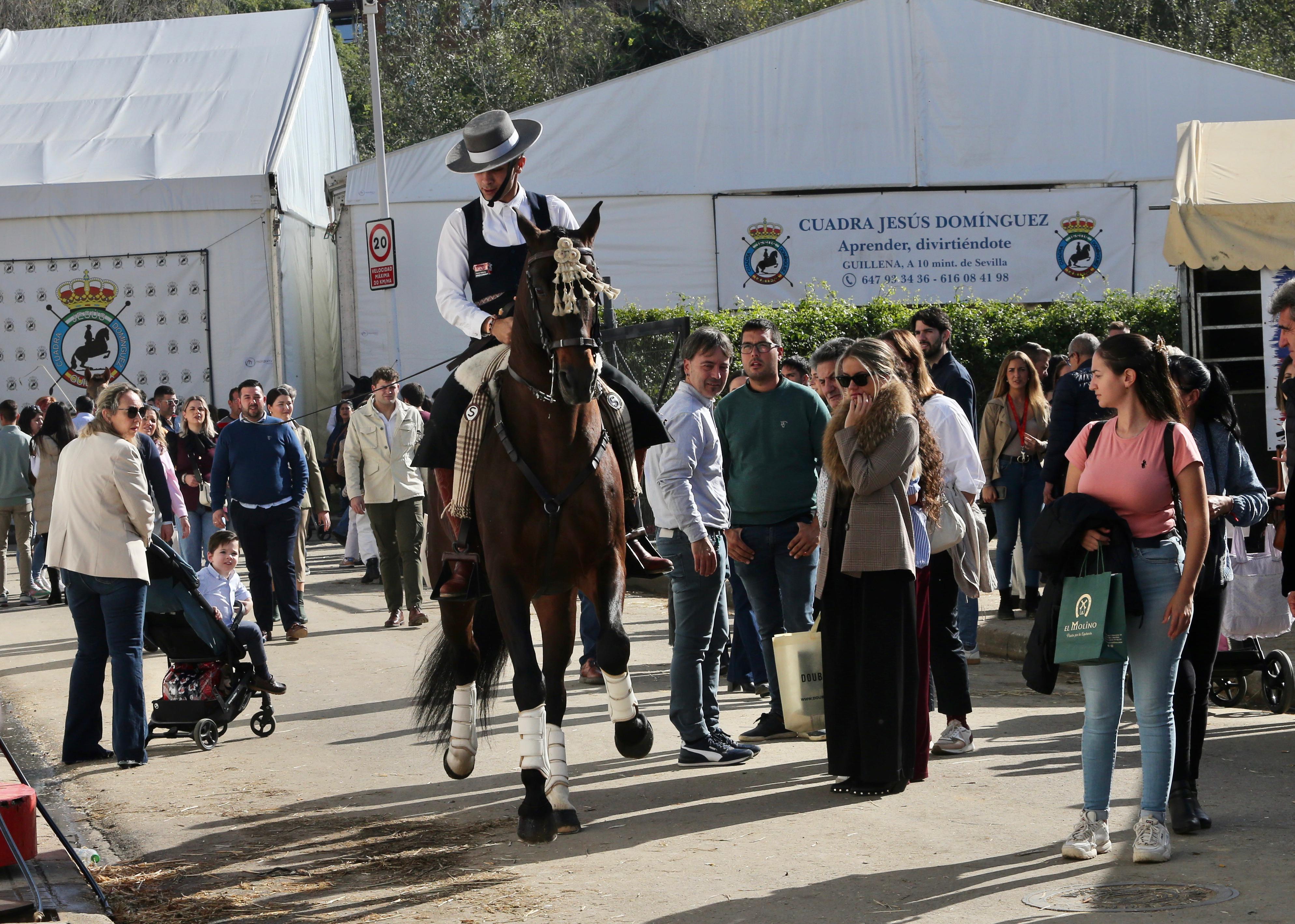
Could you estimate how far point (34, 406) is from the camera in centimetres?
1841

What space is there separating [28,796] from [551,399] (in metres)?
2.64

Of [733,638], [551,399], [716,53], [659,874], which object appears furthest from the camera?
[716,53]

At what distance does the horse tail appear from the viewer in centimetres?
725

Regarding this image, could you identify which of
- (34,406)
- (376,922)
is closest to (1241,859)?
(376,922)

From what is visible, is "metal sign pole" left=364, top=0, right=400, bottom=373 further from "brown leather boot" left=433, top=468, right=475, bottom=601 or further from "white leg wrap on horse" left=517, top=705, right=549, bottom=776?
"white leg wrap on horse" left=517, top=705, right=549, bottom=776

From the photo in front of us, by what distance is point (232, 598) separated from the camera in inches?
386

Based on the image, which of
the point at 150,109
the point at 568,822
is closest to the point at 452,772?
the point at 568,822

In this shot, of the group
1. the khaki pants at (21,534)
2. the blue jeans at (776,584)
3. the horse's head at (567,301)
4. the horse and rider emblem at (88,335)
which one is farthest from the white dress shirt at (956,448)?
the horse and rider emblem at (88,335)

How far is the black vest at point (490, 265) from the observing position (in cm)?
711

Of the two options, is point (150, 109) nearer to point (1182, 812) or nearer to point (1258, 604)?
point (1258, 604)

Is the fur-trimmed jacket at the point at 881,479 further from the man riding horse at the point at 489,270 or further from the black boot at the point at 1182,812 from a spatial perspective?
the black boot at the point at 1182,812

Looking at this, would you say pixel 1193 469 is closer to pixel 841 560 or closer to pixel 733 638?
pixel 841 560

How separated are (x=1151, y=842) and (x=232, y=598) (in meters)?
6.46

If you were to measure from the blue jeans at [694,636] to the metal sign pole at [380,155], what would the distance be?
648 inches
